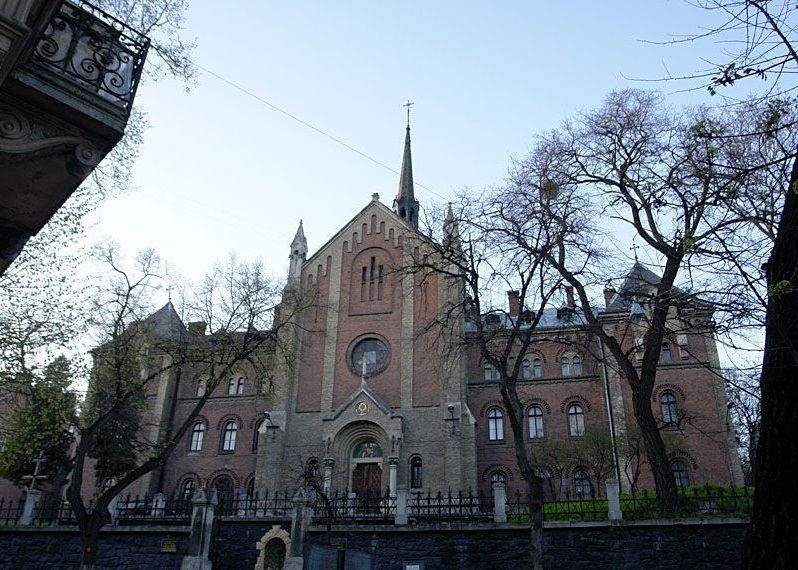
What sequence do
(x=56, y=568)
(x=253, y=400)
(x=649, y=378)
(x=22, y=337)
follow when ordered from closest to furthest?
1. (x=22, y=337)
2. (x=649, y=378)
3. (x=56, y=568)
4. (x=253, y=400)

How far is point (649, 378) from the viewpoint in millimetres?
16500

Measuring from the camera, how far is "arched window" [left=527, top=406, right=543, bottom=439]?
111 feet

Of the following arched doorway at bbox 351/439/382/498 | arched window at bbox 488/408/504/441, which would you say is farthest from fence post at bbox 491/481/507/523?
arched window at bbox 488/408/504/441

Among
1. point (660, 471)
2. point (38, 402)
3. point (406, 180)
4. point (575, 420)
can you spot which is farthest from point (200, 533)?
point (406, 180)

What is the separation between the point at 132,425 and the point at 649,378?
2371 centimetres

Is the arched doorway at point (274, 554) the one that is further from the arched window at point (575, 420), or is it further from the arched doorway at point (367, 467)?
the arched window at point (575, 420)

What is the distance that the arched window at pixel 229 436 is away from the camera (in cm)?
3503

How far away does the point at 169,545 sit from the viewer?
A: 17875 millimetres

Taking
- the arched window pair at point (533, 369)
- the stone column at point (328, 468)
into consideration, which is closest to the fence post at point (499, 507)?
the stone column at point (328, 468)

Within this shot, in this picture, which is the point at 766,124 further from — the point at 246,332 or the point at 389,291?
the point at 389,291

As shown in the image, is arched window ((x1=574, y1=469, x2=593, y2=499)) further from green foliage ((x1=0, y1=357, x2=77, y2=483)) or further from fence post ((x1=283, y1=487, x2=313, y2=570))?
green foliage ((x1=0, y1=357, x2=77, y2=483))

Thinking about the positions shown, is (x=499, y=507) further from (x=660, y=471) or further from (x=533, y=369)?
(x=533, y=369)

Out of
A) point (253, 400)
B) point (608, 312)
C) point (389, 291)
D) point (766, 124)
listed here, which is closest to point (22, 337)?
point (766, 124)

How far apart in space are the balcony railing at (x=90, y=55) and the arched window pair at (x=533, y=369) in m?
30.8
